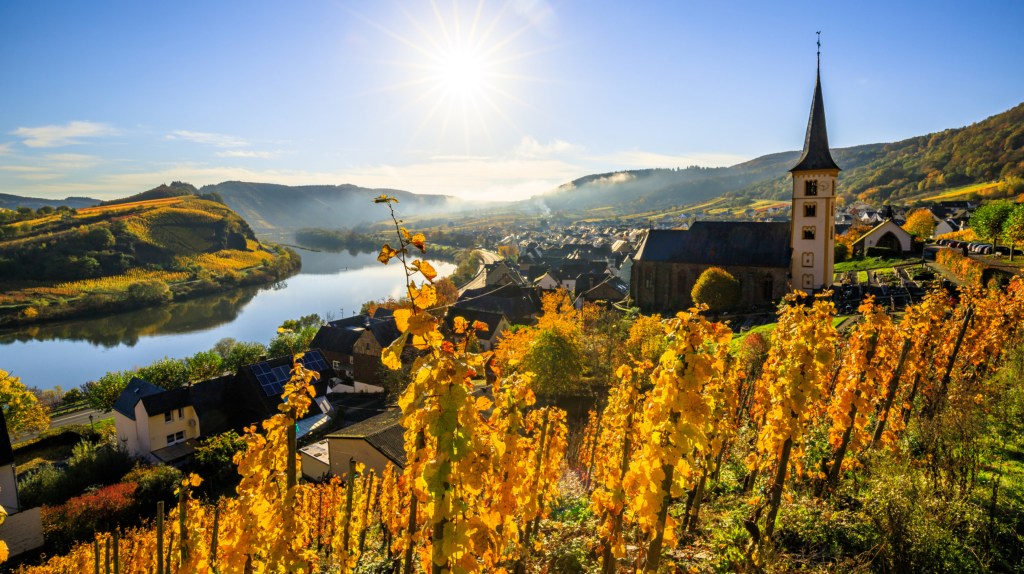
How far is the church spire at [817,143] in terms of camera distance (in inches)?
1457

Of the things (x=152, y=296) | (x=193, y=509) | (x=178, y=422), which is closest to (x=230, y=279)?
(x=152, y=296)

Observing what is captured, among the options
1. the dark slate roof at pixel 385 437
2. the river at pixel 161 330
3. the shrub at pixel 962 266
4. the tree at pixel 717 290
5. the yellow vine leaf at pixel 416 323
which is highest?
the yellow vine leaf at pixel 416 323

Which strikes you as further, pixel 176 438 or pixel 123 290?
pixel 123 290

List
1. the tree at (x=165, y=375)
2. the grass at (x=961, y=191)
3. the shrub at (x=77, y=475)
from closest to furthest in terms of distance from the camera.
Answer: the shrub at (x=77, y=475) < the tree at (x=165, y=375) < the grass at (x=961, y=191)

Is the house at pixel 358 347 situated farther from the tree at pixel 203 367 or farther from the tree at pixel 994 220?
the tree at pixel 994 220

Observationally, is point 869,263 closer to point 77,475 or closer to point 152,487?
point 152,487

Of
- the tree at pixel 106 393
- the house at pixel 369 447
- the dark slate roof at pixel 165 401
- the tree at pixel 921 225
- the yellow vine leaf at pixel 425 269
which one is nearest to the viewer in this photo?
the yellow vine leaf at pixel 425 269

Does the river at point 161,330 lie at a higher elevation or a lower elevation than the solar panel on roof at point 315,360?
lower

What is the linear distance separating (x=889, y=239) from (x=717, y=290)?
23.4 metres

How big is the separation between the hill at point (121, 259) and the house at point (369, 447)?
73.7 m

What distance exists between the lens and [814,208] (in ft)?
127

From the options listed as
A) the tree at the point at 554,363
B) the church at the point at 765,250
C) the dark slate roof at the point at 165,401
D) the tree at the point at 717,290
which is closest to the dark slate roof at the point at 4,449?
the dark slate roof at the point at 165,401

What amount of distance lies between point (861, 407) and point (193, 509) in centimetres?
1002

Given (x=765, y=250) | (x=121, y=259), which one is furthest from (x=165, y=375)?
(x=121, y=259)
